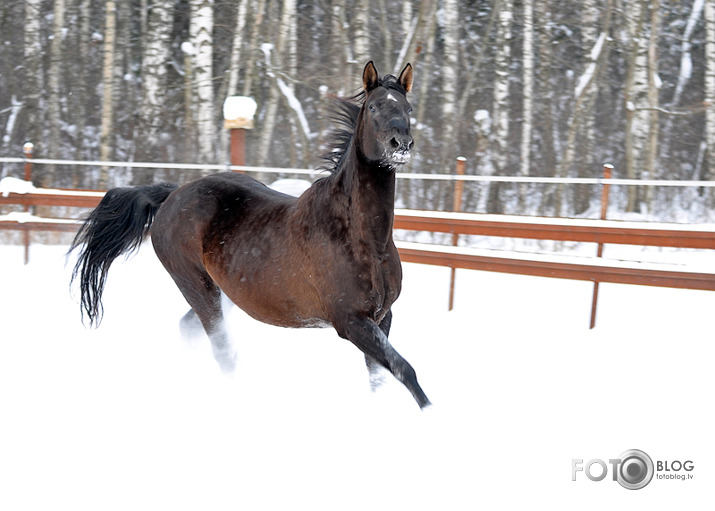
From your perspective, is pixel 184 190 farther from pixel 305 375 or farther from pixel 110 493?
pixel 110 493

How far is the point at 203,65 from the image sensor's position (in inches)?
339

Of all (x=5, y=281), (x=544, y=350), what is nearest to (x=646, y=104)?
(x=544, y=350)

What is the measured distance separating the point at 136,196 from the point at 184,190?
480 millimetres

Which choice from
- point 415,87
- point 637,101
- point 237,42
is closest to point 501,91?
point 637,101

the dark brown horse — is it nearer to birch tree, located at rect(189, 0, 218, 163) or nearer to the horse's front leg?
the horse's front leg

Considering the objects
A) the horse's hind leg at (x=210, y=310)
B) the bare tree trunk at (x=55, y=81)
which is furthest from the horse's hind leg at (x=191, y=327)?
the bare tree trunk at (x=55, y=81)

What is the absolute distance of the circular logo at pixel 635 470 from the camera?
7.86 feet

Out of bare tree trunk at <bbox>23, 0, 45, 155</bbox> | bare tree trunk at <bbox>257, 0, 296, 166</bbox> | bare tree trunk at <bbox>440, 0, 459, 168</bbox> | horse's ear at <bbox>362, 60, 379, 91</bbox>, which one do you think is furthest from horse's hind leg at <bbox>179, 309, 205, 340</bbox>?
bare tree trunk at <bbox>23, 0, 45, 155</bbox>

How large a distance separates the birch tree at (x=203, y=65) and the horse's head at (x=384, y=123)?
609 cm

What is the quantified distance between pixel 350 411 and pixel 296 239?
0.92 m

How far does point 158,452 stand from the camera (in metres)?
2.82

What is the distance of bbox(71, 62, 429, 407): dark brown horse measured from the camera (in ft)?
9.54

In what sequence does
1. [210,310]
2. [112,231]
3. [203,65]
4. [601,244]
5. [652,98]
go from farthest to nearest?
1. [652,98]
2. [203,65]
3. [601,244]
4. [112,231]
5. [210,310]

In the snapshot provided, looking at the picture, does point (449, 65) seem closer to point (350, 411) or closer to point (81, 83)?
point (81, 83)
